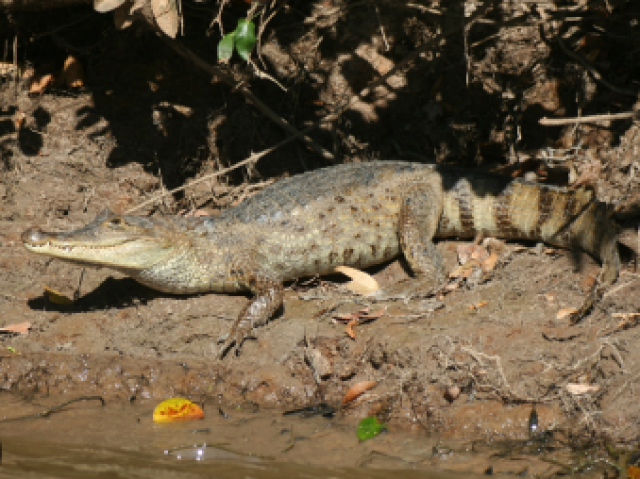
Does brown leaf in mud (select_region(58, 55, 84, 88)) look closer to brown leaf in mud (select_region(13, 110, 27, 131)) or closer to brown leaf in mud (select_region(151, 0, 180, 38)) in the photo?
brown leaf in mud (select_region(13, 110, 27, 131))

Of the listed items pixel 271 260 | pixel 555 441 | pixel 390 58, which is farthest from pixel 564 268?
pixel 390 58

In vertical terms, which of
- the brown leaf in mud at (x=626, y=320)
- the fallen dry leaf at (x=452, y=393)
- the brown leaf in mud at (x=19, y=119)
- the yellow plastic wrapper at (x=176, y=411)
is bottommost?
the yellow plastic wrapper at (x=176, y=411)

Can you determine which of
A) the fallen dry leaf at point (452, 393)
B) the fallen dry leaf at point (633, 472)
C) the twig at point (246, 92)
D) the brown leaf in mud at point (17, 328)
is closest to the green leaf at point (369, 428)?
the fallen dry leaf at point (452, 393)

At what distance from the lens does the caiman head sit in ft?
14.4

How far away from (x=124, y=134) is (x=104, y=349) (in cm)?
253

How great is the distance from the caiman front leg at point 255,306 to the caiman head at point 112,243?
0.63 metres

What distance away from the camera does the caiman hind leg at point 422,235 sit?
4762mm

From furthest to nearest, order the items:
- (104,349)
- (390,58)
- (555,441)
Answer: (390,58) → (104,349) → (555,441)

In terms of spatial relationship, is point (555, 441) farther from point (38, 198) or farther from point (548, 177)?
point (38, 198)

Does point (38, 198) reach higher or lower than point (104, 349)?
higher

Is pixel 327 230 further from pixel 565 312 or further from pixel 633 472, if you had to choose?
pixel 633 472

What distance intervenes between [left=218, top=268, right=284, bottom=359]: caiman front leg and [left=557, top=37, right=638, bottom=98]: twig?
317 cm

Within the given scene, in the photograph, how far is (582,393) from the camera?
135 inches

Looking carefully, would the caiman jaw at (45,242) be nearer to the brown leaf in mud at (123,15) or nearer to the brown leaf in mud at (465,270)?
the brown leaf in mud at (123,15)
